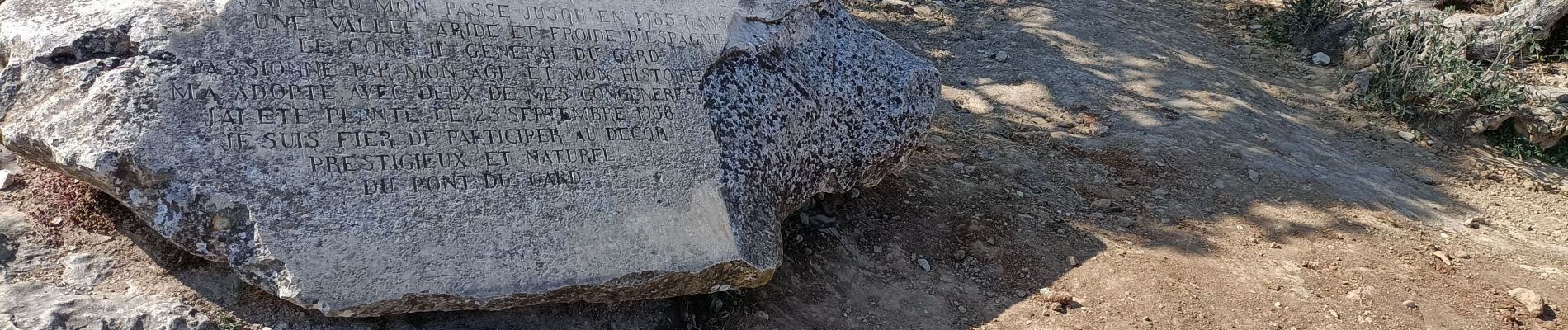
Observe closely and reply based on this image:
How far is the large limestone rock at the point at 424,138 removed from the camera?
281 cm

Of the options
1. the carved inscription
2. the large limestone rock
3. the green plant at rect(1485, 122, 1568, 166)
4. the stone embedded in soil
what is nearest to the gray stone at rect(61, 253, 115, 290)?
the large limestone rock

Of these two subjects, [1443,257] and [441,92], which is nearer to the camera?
[441,92]

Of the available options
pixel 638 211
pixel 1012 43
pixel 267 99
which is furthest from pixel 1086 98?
pixel 267 99

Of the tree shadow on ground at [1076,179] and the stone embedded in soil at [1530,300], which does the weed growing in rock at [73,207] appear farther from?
the stone embedded in soil at [1530,300]

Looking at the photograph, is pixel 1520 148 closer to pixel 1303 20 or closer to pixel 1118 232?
pixel 1303 20

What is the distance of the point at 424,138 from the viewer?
3094 mm

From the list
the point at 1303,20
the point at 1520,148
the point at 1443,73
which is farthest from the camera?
the point at 1303,20

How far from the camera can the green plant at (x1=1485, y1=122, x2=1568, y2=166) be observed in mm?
5734

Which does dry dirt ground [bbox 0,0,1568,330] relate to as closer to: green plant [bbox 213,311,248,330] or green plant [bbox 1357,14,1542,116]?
green plant [bbox 213,311,248,330]

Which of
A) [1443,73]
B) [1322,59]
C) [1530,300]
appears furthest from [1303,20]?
[1530,300]

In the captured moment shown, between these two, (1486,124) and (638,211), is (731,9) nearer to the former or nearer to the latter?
(638,211)

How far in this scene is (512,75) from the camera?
3.34m

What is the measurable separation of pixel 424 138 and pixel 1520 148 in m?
6.06

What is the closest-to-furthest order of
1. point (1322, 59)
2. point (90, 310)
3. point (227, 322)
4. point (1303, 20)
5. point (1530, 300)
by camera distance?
point (90, 310), point (227, 322), point (1530, 300), point (1322, 59), point (1303, 20)
